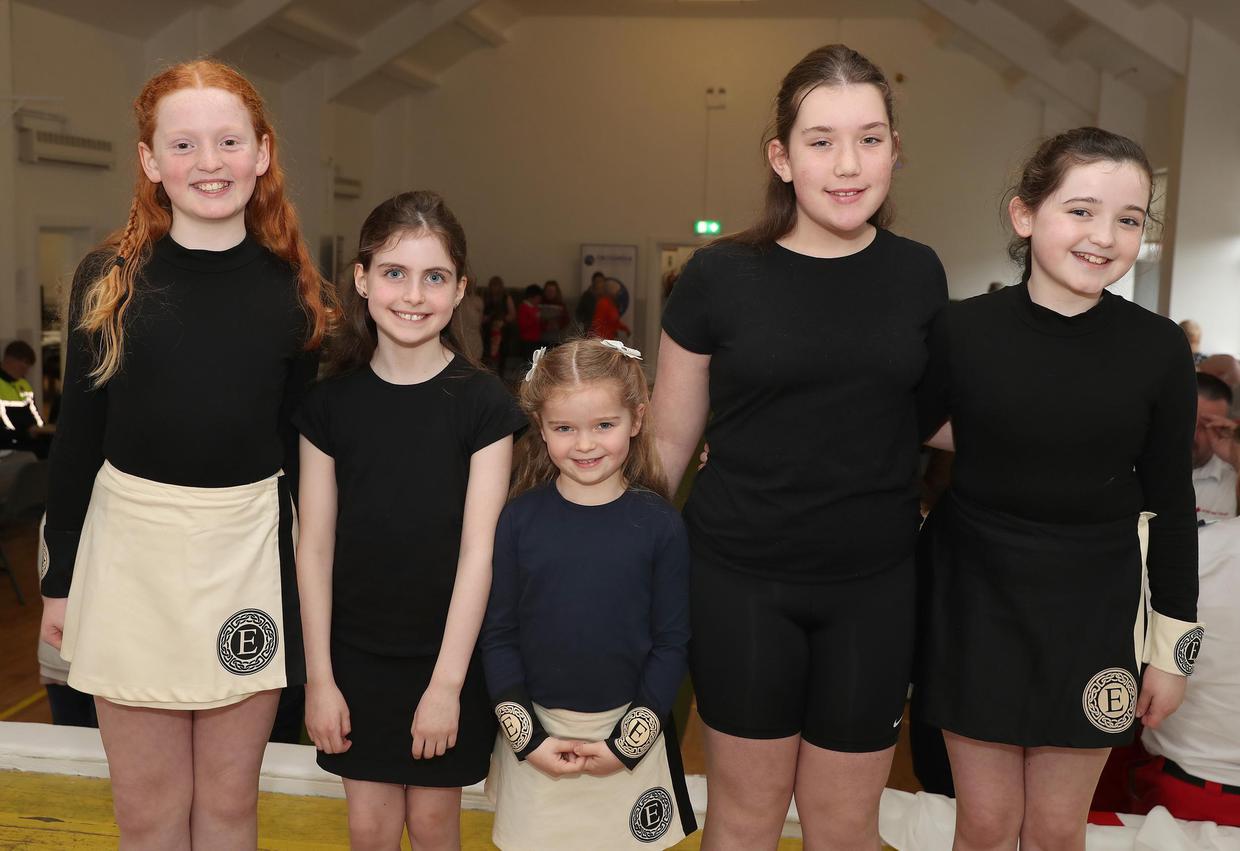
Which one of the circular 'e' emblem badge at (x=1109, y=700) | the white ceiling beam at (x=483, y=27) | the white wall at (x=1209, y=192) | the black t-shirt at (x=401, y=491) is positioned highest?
the white ceiling beam at (x=483, y=27)

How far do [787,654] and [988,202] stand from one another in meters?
14.4

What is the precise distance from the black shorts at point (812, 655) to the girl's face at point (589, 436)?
0.82ft

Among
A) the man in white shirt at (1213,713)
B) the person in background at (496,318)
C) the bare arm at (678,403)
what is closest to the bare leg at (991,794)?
the bare arm at (678,403)

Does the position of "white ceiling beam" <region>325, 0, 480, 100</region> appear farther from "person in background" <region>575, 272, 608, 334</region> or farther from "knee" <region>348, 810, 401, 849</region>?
"knee" <region>348, 810, 401, 849</region>

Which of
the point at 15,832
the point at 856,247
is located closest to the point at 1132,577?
the point at 856,247

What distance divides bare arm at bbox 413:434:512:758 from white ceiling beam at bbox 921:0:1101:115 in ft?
39.8

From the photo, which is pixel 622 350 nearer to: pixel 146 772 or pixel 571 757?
pixel 571 757

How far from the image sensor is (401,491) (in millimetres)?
1914

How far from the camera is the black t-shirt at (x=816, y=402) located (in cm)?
176

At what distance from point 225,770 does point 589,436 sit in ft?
2.78

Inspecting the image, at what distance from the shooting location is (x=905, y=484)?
183cm

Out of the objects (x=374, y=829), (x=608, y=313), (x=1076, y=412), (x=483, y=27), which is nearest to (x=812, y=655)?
(x=1076, y=412)

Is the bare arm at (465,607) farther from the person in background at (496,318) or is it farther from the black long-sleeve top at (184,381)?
the person in background at (496,318)

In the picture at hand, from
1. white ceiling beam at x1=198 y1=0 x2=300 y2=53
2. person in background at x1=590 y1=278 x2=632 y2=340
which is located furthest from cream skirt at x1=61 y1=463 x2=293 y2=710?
person in background at x1=590 y1=278 x2=632 y2=340
